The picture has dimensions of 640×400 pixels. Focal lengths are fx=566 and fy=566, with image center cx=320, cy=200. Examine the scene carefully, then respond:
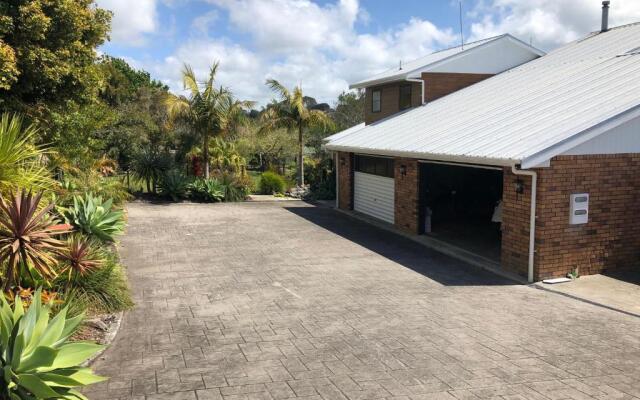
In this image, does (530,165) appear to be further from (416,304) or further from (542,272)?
(416,304)

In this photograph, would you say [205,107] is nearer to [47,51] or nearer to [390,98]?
[390,98]

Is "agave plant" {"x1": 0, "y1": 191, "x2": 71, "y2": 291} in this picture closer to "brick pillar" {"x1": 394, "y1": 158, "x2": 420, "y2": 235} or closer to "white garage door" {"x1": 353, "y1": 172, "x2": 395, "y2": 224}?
"brick pillar" {"x1": 394, "y1": 158, "x2": 420, "y2": 235}

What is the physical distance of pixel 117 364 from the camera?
671cm

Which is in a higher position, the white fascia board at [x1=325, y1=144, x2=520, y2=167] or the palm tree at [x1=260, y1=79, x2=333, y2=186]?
the palm tree at [x1=260, y1=79, x2=333, y2=186]

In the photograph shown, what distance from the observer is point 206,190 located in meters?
23.5

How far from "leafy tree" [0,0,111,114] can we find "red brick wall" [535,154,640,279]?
9587 mm

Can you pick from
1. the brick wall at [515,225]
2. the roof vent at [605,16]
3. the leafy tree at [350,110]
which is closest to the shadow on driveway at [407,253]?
the brick wall at [515,225]

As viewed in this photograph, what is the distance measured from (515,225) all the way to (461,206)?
24.0ft

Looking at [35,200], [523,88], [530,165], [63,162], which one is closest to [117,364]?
[35,200]

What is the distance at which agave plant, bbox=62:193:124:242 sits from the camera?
37.8 feet

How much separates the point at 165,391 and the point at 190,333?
6.16ft

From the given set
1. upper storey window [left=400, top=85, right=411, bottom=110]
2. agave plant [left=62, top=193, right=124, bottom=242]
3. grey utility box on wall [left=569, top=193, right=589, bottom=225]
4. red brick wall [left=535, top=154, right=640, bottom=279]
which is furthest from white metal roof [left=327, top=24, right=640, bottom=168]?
agave plant [left=62, top=193, right=124, bottom=242]

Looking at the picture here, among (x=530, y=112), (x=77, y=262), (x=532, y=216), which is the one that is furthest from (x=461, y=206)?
(x=77, y=262)

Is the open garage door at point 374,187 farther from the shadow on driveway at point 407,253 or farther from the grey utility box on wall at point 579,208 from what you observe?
the grey utility box on wall at point 579,208
